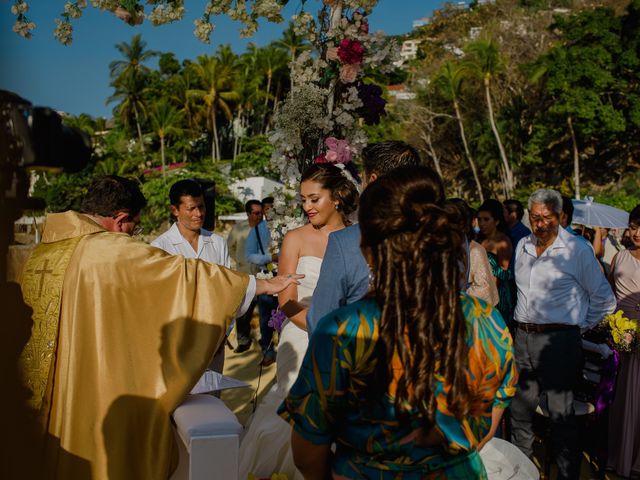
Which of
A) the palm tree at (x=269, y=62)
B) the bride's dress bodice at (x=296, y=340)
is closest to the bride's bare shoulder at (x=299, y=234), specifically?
the bride's dress bodice at (x=296, y=340)

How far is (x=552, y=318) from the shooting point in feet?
14.5

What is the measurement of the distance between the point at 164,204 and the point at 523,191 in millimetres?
21231

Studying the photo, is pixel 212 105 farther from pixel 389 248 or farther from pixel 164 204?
pixel 389 248

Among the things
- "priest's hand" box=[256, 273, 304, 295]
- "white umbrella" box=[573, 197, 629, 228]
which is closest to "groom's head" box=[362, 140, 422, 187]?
"priest's hand" box=[256, 273, 304, 295]

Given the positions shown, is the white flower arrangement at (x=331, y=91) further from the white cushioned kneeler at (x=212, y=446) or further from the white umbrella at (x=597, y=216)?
the white umbrella at (x=597, y=216)

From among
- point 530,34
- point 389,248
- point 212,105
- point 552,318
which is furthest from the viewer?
point 212,105

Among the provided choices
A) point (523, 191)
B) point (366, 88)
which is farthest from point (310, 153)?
point (523, 191)

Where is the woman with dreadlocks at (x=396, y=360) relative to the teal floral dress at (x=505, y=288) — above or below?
above

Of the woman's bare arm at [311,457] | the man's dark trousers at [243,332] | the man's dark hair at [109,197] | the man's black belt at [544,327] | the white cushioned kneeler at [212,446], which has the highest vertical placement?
the man's dark hair at [109,197]

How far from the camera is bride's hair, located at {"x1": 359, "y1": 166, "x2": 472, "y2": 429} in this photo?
1.81m

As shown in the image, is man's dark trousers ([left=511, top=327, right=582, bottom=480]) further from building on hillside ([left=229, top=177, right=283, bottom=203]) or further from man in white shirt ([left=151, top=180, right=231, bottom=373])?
building on hillside ([left=229, top=177, right=283, bottom=203])

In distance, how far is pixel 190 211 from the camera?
16.4 feet

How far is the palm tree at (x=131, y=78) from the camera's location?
5256cm

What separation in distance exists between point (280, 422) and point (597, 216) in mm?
6895
